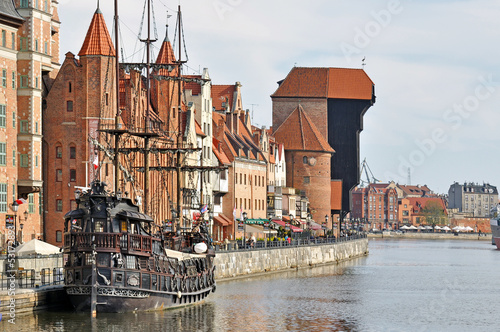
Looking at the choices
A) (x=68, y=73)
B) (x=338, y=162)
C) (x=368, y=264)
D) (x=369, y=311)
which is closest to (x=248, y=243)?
(x=68, y=73)

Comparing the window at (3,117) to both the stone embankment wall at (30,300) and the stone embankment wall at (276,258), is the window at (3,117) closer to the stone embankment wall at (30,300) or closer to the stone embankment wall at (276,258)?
the stone embankment wall at (276,258)

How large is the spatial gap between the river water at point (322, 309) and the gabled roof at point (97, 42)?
19.2 meters

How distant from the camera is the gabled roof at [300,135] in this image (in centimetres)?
14662

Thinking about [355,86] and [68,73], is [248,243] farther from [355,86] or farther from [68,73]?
[355,86]

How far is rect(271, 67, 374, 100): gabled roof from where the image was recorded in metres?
154

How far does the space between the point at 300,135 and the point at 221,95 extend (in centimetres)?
2683

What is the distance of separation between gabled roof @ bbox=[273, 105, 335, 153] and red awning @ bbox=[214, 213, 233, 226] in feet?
144

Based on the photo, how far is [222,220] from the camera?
102 m

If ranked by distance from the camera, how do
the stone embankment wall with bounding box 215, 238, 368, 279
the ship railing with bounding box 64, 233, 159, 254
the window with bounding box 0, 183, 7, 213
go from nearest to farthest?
1. the ship railing with bounding box 64, 233, 159, 254
2. the window with bounding box 0, 183, 7, 213
3. the stone embankment wall with bounding box 215, 238, 368, 279

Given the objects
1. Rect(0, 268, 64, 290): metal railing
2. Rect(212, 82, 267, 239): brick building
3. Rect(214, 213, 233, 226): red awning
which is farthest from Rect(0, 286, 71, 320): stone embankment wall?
Rect(214, 213, 233, 226): red awning

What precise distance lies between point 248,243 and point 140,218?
1341 inches

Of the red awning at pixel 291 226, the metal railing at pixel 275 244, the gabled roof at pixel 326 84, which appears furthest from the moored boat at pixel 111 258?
the gabled roof at pixel 326 84

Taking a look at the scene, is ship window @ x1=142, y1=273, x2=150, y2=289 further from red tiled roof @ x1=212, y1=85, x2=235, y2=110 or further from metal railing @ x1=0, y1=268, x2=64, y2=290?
red tiled roof @ x1=212, y1=85, x2=235, y2=110

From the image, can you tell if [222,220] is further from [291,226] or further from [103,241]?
[103,241]
